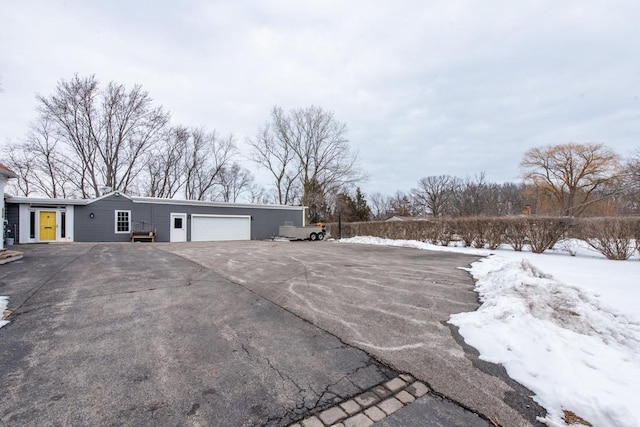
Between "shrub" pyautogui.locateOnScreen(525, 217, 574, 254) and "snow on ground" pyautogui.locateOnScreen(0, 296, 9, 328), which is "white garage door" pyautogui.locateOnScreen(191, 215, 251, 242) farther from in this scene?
"shrub" pyautogui.locateOnScreen(525, 217, 574, 254)

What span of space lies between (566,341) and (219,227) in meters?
19.4

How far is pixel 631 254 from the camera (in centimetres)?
876

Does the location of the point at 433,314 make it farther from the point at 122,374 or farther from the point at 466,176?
the point at 466,176

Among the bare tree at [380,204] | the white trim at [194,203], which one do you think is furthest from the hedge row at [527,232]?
the bare tree at [380,204]

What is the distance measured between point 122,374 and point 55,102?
97.9ft

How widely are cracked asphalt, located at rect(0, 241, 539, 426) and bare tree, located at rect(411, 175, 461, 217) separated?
4484 cm

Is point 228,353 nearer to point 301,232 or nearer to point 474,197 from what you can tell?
point 301,232

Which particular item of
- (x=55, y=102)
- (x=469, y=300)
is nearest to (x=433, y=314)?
(x=469, y=300)

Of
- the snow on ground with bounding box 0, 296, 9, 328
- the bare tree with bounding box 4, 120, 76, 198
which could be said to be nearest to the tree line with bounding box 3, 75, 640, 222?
the bare tree with bounding box 4, 120, 76, 198

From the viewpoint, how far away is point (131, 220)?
1684cm

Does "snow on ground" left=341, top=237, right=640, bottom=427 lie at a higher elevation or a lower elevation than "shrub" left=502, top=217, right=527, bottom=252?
lower

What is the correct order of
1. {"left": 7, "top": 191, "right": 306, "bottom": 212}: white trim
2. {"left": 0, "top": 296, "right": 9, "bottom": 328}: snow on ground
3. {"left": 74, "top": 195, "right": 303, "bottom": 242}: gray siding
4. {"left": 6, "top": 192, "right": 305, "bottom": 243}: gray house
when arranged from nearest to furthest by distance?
{"left": 0, "top": 296, "right": 9, "bottom": 328}: snow on ground
{"left": 7, "top": 191, "right": 306, "bottom": 212}: white trim
{"left": 6, "top": 192, "right": 305, "bottom": 243}: gray house
{"left": 74, "top": 195, "right": 303, "bottom": 242}: gray siding

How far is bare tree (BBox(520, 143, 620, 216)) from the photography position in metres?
26.0

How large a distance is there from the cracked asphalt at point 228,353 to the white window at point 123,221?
12.5 meters
